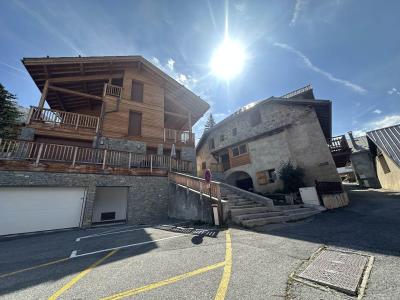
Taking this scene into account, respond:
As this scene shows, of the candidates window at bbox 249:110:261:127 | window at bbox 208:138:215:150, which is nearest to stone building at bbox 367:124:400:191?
window at bbox 249:110:261:127

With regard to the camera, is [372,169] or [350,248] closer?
[350,248]

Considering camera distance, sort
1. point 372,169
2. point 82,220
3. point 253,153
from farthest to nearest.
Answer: point 372,169
point 253,153
point 82,220

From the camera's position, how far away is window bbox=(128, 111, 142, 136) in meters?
15.1

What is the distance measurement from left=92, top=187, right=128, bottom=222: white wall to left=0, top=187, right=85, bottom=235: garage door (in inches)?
117

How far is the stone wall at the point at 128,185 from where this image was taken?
8.88 meters

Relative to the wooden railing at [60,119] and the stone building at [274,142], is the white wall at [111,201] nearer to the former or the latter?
the wooden railing at [60,119]

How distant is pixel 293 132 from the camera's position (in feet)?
52.9

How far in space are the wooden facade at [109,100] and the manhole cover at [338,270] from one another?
1348 centimetres

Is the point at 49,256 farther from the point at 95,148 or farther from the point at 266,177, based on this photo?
the point at 266,177

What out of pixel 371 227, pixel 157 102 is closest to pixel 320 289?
pixel 371 227

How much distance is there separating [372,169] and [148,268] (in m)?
30.2

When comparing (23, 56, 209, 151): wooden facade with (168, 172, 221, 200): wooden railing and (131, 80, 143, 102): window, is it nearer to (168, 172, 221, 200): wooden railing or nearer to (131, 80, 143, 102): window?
(131, 80, 143, 102): window

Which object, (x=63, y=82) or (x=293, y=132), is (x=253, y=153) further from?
(x=63, y=82)


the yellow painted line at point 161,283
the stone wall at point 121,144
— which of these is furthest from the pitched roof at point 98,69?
the yellow painted line at point 161,283
